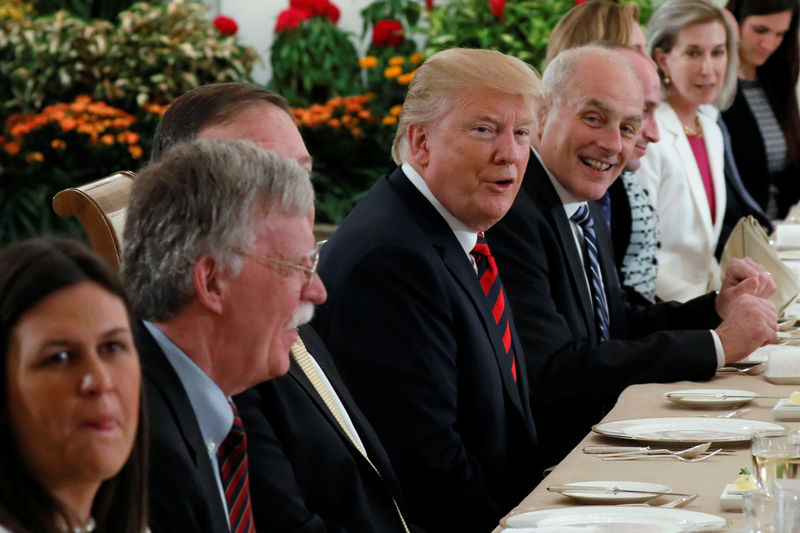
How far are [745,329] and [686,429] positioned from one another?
2.18 ft

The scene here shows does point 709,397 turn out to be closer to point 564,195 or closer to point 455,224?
point 455,224

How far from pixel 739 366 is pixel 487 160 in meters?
0.86

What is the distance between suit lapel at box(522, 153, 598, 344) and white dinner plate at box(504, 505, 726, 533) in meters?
1.54

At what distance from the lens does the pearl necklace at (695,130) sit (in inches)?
208

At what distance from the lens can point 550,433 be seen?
3.18 metres

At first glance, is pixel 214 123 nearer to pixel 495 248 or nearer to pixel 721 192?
pixel 495 248

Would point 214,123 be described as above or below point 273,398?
above

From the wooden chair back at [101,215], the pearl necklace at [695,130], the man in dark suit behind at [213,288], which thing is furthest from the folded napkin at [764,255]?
the man in dark suit behind at [213,288]

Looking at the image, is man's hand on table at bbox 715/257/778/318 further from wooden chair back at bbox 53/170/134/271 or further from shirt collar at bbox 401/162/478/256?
wooden chair back at bbox 53/170/134/271

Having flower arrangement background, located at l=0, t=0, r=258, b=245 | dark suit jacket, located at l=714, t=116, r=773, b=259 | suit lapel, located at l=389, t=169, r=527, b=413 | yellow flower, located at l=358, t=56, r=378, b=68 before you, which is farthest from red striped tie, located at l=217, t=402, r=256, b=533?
yellow flower, located at l=358, t=56, r=378, b=68

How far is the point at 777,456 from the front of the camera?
6.21 feet

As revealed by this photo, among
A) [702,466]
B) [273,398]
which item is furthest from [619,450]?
[273,398]

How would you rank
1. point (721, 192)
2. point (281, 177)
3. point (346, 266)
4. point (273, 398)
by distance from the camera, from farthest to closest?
point (721, 192) → point (346, 266) → point (273, 398) → point (281, 177)

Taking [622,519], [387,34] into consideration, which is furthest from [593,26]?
[387,34]
